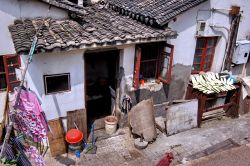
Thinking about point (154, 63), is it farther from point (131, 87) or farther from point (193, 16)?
point (193, 16)

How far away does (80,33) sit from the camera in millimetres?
9852

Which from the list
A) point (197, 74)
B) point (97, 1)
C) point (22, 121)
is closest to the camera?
point (22, 121)

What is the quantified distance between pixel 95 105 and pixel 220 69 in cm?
706

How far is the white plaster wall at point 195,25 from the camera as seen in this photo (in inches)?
479

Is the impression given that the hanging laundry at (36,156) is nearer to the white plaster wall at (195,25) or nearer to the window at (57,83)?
the window at (57,83)

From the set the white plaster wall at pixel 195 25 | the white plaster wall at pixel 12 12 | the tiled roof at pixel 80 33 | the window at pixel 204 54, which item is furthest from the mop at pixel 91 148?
the window at pixel 204 54

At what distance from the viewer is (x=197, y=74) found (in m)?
13.9

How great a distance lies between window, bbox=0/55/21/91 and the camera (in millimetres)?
10039

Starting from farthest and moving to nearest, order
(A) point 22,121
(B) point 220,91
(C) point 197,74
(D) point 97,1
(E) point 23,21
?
(D) point 97,1, (C) point 197,74, (B) point 220,91, (E) point 23,21, (A) point 22,121

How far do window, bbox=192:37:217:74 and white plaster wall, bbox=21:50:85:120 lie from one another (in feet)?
20.2

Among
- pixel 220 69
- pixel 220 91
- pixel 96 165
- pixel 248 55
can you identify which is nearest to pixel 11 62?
pixel 96 165

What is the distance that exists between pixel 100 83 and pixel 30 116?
6.86 m

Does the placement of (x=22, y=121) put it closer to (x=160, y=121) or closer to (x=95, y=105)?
(x=95, y=105)

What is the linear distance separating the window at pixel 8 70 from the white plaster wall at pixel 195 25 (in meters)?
6.64
